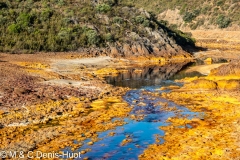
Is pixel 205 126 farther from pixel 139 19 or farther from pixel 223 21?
pixel 223 21

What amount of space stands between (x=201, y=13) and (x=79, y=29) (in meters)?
69.3

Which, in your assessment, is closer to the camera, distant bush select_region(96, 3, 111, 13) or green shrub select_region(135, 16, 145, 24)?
distant bush select_region(96, 3, 111, 13)

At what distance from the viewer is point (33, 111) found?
23.1 metres

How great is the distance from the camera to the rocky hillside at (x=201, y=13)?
110 meters

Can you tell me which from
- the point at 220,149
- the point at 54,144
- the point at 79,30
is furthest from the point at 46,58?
the point at 220,149

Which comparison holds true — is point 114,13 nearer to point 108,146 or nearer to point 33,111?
point 33,111

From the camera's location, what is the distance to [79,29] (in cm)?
6247

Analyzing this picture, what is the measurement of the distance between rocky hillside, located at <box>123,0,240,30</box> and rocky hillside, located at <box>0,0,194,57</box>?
41.8m

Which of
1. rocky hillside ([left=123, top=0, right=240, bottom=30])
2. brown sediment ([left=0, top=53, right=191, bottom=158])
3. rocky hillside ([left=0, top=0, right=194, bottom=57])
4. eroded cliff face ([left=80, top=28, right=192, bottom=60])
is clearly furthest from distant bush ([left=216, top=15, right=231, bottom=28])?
brown sediment ([left=0, top=53, right=191, bottom=158])

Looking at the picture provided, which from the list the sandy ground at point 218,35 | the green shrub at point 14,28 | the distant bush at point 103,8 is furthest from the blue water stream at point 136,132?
the sandy ground at point 218,35

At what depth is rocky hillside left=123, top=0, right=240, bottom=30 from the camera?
4323 inches

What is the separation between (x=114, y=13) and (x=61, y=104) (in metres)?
Result: 47.7

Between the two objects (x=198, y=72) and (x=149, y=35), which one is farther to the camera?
(x=149, y=35)

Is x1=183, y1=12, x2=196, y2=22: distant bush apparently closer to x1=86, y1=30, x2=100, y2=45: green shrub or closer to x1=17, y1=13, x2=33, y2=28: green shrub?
x1=86, y1=30, x2=100, y2=45: green shrub
